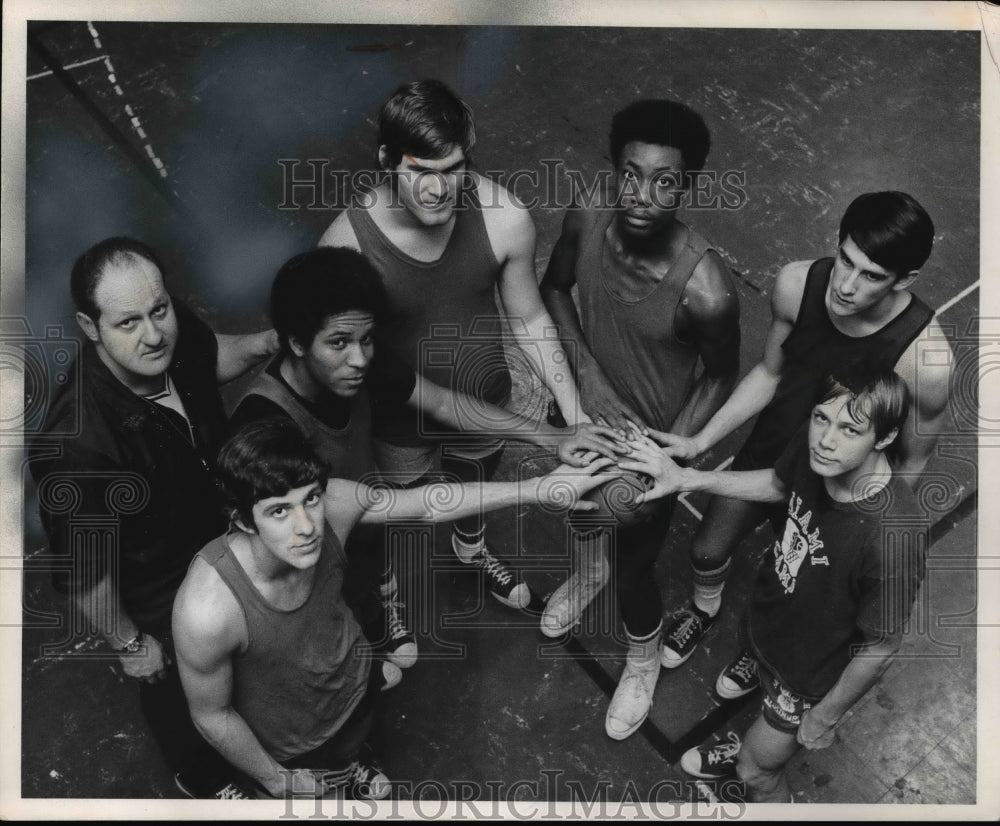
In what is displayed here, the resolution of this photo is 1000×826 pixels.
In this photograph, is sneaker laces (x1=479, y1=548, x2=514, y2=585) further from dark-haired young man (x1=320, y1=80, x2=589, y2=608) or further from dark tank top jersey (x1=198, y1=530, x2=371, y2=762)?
dark tank top jersey (x1=198, y1=530, x2=371, y2=762)

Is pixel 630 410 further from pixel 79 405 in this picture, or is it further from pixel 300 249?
pixel 79 405

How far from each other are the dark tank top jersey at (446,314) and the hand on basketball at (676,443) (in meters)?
0.45

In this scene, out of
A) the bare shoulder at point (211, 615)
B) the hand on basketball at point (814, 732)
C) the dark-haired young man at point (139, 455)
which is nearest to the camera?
the bare shoulder at point (211, 615)

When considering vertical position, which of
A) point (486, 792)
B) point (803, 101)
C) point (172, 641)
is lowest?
point (486, 792)

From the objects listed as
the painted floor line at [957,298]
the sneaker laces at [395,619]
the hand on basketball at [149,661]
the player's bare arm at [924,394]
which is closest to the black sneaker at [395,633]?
the sneaker laces at [395,619]

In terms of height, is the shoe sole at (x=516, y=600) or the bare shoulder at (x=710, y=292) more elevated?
the bare shoulder at (x=710, y=292)

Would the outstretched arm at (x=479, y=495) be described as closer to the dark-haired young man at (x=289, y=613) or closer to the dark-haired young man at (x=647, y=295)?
the dark-haired young man at (x=289, y=613)

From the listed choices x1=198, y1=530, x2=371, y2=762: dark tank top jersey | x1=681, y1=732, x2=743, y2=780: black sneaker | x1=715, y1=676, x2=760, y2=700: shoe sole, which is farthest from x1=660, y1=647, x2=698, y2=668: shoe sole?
x1=198, y1=530, x2=371, y2=762: dark tank top jersey

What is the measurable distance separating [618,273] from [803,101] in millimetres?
745

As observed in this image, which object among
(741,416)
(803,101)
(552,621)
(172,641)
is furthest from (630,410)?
(172,641)

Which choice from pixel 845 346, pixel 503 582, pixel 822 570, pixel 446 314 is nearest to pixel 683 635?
pixel 822 570

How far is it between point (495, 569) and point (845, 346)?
3.85 feet

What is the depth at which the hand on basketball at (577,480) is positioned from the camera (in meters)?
3.31

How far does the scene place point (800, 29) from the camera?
11.0ft
